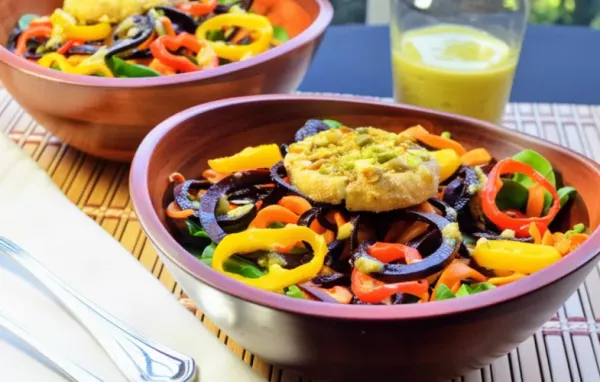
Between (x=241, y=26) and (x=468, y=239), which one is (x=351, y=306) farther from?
(x=241, y=26)

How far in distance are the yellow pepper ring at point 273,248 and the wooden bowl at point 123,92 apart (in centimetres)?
53

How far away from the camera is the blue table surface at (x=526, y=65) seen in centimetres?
243

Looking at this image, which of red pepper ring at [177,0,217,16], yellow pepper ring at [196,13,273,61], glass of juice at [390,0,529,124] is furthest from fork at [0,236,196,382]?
glass of juice at [390,0,529,124]

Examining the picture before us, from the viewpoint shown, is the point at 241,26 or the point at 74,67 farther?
the point at 241,26

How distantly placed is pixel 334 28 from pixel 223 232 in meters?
1.66

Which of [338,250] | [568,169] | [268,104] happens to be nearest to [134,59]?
[268,104]

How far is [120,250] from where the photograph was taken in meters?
1.49

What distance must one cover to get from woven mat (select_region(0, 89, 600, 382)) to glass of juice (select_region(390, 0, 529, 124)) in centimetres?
14

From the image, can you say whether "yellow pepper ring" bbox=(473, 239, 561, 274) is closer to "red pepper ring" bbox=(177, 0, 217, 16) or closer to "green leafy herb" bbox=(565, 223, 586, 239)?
"green leafy herb" bbox=(565, 223, 586, 239)

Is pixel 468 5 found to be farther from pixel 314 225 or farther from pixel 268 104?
pixel 314 225

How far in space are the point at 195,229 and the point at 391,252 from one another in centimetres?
34

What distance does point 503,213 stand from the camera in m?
1.37

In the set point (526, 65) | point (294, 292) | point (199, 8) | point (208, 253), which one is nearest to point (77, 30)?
point (199, 8)

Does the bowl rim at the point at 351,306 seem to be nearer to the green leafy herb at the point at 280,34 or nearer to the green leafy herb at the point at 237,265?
the green leafy herb at the point at 237,265
